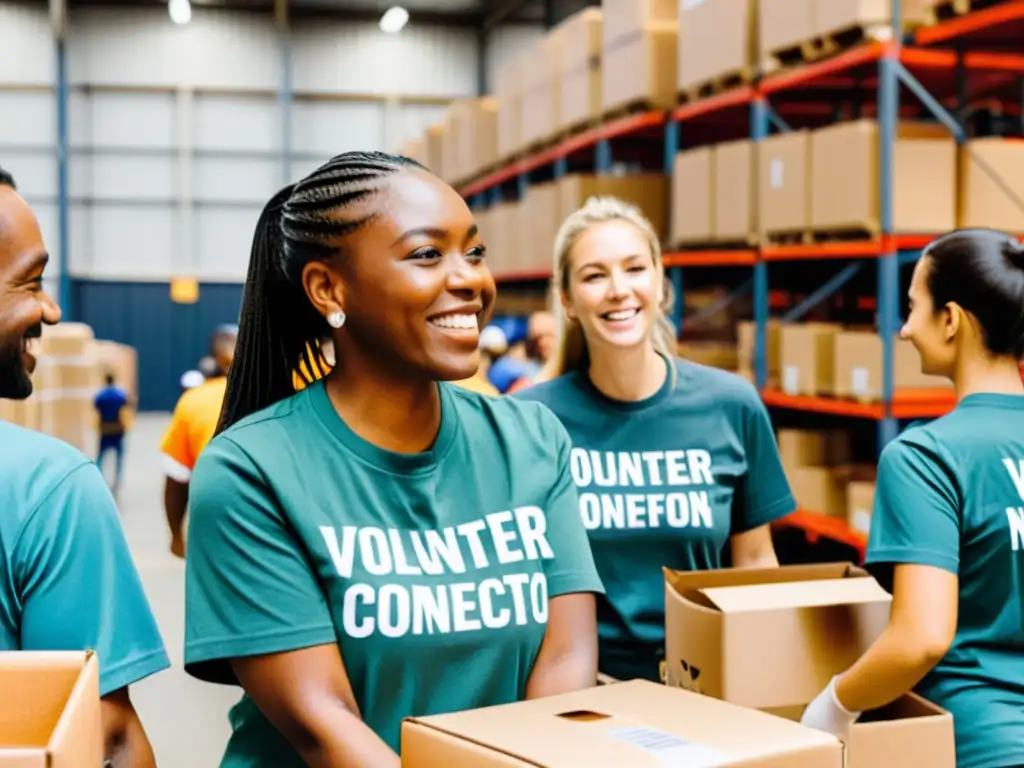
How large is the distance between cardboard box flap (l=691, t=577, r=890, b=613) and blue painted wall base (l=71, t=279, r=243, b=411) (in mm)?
20038

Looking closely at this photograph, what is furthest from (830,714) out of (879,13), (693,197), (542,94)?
(542,94)

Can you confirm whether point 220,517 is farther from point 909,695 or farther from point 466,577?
point 909,695

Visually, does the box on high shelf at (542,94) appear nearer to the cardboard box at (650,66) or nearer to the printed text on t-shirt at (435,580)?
the cardboard box at (650,66)

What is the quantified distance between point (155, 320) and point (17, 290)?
2139 centimetres

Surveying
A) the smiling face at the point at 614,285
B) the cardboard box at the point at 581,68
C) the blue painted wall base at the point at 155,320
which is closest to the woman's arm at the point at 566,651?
the smiling face at the point at 614,285

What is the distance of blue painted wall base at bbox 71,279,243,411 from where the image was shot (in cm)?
2178

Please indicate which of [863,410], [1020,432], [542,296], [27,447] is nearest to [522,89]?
[542,296]

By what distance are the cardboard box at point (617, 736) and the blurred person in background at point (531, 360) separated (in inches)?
239

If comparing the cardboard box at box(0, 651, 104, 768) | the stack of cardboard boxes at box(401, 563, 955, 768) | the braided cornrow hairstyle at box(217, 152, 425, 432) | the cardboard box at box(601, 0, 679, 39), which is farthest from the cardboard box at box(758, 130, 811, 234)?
the cardboard box at box(0, 651, 104, 768)

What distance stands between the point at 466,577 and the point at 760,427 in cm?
137

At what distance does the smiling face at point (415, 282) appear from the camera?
5.17 feet

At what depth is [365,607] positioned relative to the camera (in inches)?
58.6

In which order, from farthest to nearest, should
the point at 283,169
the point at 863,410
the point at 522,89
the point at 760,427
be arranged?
the point at 283,169 < the point at 522,89 < the point at 863,410 < the point at 760,427

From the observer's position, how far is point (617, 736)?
117 cm
